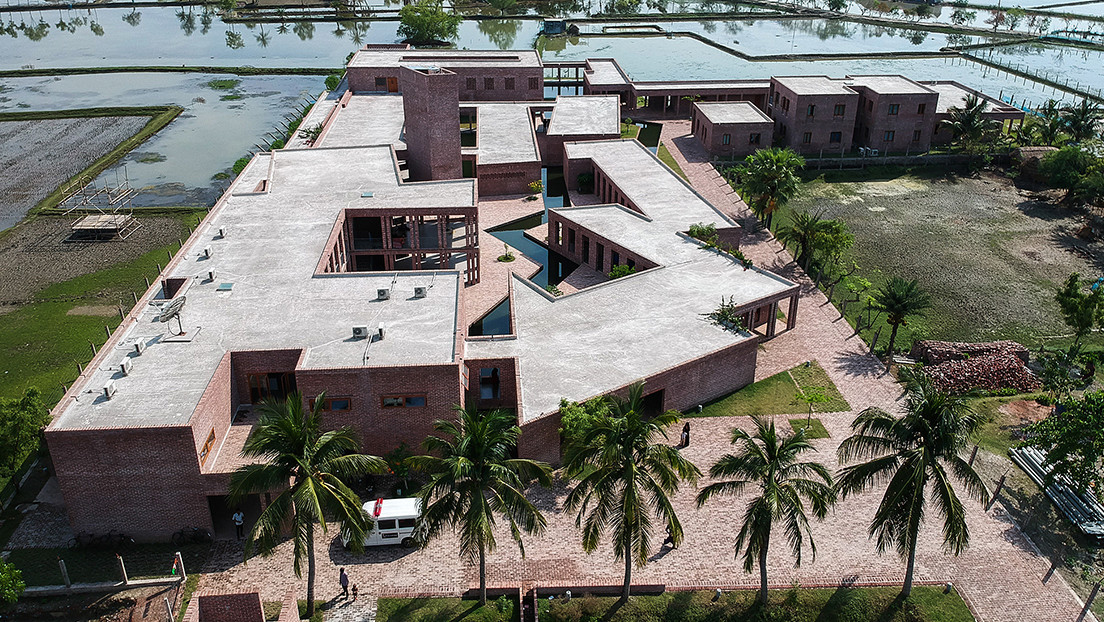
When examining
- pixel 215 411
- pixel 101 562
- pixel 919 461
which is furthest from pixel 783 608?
pixel 101 562

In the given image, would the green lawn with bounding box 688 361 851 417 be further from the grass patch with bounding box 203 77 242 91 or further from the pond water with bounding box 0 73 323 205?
the grass patch with bounding box 203 77 242 91

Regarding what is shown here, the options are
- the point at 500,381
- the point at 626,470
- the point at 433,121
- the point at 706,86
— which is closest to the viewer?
the point at 626,470

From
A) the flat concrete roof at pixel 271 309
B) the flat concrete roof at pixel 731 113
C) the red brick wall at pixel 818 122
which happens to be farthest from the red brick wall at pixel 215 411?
the red brick wall at pixel 818 122

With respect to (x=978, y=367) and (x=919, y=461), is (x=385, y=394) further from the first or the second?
(x=978, y=367)

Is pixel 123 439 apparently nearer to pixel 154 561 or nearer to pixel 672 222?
pixel 154 561

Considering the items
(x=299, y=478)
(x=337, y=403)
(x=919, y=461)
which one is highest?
(x=919, y=461)

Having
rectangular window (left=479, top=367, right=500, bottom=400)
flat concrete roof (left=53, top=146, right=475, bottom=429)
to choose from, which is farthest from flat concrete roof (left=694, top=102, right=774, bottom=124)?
rectangular window (left=479, top=367, right=500, bottom=400)
